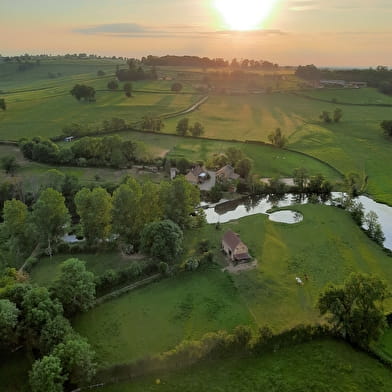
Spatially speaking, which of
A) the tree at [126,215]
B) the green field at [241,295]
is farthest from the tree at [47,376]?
the tree at [126,215]

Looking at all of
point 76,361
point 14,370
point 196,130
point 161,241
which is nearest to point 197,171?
point 196,130

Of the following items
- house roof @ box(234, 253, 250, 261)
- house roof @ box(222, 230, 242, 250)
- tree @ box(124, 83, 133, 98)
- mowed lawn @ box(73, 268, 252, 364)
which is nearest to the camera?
mowed lawn @ box(73, 268, 252, 364)

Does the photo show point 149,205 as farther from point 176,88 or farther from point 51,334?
point 176,88

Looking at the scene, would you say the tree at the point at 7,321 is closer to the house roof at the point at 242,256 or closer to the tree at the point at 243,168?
the house roof at the point at 242,256

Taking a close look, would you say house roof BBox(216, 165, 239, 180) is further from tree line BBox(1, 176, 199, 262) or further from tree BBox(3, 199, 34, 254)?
tree BBox(3, 199, 34, 254)

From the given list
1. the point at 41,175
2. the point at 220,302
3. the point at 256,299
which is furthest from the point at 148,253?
the point at 41,175

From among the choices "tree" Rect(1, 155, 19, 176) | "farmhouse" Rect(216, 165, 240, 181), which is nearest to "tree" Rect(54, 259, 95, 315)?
"farmhouse" Rect(216, 165, 240, 181)

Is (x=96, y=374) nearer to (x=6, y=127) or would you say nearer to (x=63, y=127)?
(x=63, y=127)
